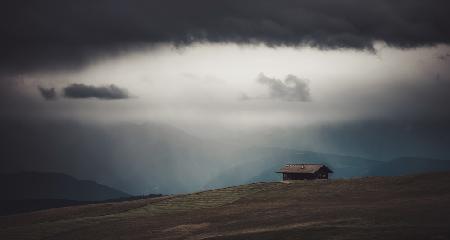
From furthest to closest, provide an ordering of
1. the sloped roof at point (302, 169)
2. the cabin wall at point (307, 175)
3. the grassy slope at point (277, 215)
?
the sloped roof at point (302, 169)
the cabin wall at point (307, 175)
the grassy slope at point (277, 215)

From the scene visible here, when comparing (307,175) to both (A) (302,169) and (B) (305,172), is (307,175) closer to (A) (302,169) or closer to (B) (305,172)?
(B) (305,172)

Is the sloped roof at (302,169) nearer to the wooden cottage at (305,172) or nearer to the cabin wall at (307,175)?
the wooden cottage at (305,172)

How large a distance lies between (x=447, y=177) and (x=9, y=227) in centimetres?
8648

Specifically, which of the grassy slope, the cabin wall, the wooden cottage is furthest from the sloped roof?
the grassy slope

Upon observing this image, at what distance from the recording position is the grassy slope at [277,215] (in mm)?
51844

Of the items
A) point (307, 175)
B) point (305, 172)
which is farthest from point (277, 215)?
point (307, 175)

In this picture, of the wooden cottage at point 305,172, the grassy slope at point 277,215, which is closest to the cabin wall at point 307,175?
the wooden cottage at point 305,172

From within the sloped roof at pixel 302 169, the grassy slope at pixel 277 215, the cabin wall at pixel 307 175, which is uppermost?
the sloped roof at pixel 302 169

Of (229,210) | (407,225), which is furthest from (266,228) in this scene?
(229,210)

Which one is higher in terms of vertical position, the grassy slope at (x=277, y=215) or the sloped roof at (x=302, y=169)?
the sloped roof at (x=302, y=169)

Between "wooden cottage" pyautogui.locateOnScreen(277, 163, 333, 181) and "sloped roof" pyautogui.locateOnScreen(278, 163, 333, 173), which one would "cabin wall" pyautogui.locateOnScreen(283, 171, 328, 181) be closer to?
"wooden cottage" pyautogui.locateOnScreen(277, 163, 333, 181)

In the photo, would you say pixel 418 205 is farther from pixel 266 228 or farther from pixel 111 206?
pixel 111 206

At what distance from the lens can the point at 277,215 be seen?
71875mm

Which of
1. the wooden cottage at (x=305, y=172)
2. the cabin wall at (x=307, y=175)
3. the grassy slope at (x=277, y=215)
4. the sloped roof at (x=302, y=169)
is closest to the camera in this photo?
the grassy slope at (x=277, y=215)
